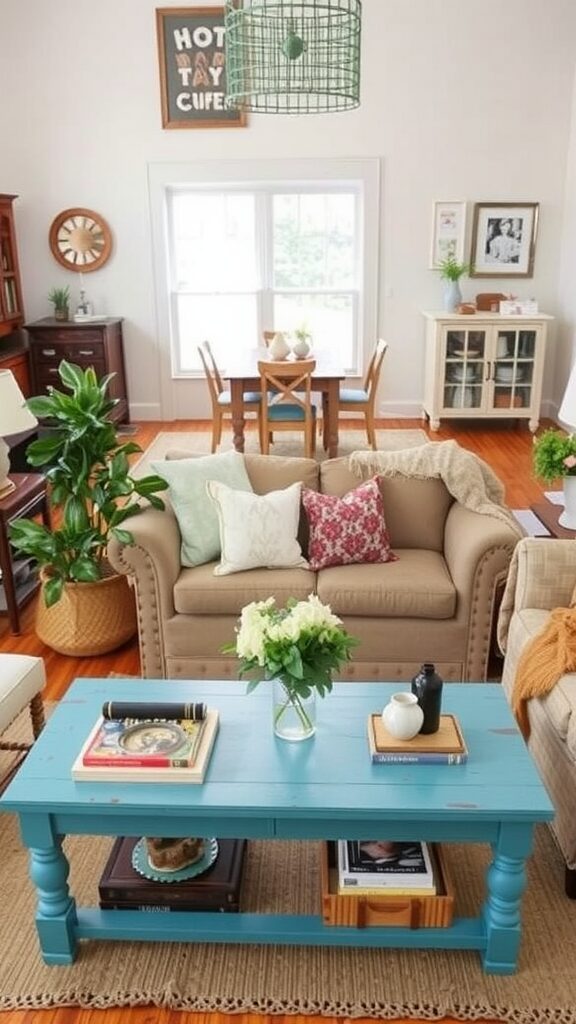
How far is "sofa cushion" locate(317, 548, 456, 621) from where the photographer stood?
2.96 metres

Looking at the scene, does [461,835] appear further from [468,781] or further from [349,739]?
[349,739]

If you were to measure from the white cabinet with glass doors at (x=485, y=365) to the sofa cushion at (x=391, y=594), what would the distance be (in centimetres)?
407

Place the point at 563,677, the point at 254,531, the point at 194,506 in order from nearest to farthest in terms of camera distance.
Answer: the point at 563,677, the point at 254,531, the point at 194,506

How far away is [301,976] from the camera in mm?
2016

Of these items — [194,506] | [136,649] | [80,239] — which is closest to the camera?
[194,506]

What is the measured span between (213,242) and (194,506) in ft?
15.0

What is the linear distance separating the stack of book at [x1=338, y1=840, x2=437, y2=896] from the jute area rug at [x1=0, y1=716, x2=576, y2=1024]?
0.19m

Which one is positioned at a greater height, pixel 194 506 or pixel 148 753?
pixel 194 506

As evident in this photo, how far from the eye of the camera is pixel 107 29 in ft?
21.3

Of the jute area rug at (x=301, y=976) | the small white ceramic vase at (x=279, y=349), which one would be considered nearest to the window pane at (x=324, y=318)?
the small white ceramic vase at (x=279, y=349)

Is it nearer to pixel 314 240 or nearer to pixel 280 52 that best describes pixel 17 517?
pixel 280 52

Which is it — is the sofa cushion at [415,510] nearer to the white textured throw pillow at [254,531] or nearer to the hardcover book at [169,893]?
the white textured throw pillow at [254,531]

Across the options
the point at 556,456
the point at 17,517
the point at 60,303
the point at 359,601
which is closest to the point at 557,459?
the point at 556,456

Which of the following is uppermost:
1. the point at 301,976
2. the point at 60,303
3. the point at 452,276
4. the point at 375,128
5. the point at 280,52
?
the point at 375,128
